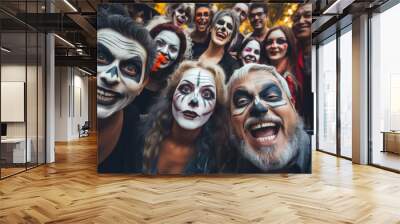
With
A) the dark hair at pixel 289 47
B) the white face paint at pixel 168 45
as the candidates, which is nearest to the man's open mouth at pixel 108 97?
the white face paint at pixel 168 45

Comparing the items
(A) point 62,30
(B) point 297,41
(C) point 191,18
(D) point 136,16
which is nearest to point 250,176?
(B) point 297,41

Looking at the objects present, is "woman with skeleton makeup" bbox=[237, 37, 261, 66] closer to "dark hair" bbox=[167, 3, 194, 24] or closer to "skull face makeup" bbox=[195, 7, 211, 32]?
"skull face makeup" bbox=[195, 7, 211, 32]

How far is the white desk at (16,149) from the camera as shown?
21.2ft

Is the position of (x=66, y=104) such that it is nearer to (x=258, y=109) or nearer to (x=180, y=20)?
(x=180, y=20)

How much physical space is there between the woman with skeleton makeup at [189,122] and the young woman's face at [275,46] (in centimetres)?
93

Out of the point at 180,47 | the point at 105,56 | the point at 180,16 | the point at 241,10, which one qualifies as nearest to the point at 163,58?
the point at 180,47

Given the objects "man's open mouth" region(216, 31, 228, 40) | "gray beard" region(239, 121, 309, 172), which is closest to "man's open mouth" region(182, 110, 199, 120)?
"gray beard" region(239, 121, 309, 172)

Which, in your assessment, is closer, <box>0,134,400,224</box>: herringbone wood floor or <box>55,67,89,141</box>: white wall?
<box>0,134,400,224</box>: herringbone wood floor

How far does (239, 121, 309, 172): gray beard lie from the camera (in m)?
6.37

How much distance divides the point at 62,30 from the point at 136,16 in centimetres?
269

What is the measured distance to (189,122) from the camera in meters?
6.36

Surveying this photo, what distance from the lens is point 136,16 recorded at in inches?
251

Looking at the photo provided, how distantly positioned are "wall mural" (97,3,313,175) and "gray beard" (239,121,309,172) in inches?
0.7

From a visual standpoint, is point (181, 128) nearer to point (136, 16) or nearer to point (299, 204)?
point (136, 16)
